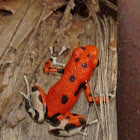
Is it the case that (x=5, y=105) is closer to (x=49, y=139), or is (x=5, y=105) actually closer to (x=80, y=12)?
(x=49, y=139)

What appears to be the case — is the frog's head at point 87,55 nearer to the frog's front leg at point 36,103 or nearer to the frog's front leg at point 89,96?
the frog's front leg at point 89,96

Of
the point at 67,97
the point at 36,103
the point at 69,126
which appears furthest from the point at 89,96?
the point at 36,103

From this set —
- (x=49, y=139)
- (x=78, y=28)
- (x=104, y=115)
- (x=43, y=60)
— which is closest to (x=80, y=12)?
(x=78, y=28)

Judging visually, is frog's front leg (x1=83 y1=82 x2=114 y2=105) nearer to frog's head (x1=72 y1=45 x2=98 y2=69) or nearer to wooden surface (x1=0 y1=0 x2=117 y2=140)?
wooden surface (x1=0 y1=0 x2=117 y2=140)

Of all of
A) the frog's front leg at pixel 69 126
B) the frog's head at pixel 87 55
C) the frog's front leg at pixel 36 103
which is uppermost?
the frog's head at pixel 87 55

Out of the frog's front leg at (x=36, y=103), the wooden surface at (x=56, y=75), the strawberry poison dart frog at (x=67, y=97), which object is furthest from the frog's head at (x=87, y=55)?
the frog's front leg at (x=36, y=103)

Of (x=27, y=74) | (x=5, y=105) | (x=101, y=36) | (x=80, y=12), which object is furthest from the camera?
(x=80, y=12)

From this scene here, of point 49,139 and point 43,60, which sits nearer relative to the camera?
point 49,139
